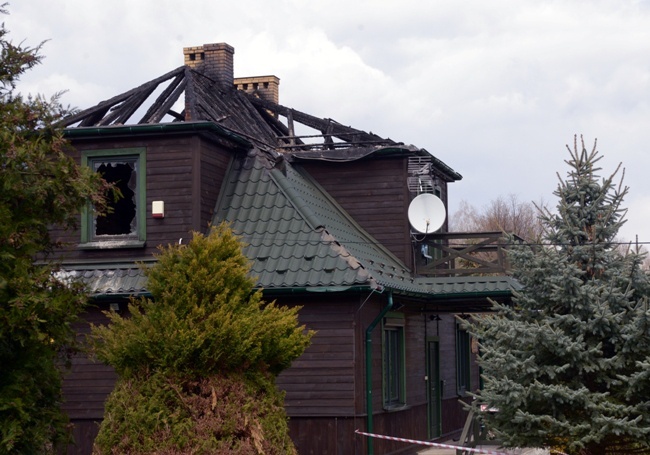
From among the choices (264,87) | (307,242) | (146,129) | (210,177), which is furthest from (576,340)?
(264,87)

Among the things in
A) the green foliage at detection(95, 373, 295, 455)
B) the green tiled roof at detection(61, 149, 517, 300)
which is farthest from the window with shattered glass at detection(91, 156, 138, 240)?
the green foliage at detection(95, 373, 295, 455)

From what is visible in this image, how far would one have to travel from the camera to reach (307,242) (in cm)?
1756

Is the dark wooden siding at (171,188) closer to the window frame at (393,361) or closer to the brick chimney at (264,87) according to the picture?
the window frame at (393,361)

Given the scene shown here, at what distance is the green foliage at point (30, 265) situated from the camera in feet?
36.9

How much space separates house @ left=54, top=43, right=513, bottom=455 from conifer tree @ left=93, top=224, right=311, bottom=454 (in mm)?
4437

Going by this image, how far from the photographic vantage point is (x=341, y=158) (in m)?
20.6

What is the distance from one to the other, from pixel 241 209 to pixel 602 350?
24.0 feet

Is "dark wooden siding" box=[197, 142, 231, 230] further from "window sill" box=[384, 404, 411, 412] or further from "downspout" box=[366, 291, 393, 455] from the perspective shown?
"window sill" box=[384, 404, 411, 412]

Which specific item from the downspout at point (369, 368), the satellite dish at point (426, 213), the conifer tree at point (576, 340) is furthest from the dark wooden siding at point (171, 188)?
the conifer tree at point (576, 340)

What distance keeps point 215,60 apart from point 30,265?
1272cm

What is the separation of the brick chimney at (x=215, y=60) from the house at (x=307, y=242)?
4.01 ft

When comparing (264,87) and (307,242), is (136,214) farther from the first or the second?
(264,87)

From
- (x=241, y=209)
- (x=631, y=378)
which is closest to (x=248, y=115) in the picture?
(x=241, y=209)

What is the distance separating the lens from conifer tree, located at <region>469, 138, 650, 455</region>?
12922mm
